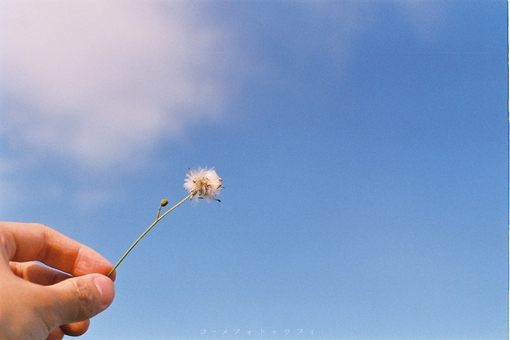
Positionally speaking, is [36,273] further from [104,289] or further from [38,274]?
[104,289]

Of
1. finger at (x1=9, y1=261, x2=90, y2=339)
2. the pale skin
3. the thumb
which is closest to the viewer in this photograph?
the pale skin

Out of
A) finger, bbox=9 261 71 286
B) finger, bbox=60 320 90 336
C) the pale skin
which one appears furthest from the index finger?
finger, bbox=60 320 90 336

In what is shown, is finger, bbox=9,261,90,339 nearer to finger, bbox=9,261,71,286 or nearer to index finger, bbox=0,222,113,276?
finger, bbox=9,261,71,286

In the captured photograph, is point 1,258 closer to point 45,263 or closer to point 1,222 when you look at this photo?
point 1,222

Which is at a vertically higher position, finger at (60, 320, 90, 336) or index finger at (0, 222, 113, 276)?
index finger at (0, 222, 113, 276)

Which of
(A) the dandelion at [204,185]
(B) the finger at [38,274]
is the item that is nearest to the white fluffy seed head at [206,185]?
(A) the dandelion at [204,185]

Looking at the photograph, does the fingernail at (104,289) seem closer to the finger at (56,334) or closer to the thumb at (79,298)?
the thumb at (79,298)
